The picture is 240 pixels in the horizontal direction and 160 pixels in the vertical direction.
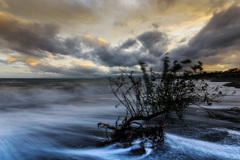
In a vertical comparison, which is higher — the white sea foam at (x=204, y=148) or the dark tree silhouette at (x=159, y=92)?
the dark tree silhouette at (x=159, y=92)

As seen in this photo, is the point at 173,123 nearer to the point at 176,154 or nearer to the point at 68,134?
the point at 176,154

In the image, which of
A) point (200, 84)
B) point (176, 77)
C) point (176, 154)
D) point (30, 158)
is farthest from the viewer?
point (200, 84)

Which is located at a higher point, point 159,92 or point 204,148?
point 159,92

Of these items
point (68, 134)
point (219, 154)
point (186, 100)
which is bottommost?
point (68, 134)

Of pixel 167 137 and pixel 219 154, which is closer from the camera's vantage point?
pixel 219 154

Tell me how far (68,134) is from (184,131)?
4.66 meters

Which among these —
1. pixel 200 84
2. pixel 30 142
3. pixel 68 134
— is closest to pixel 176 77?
pixel 200 84

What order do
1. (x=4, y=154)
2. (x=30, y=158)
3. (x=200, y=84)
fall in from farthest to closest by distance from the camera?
(x=200, y=84) < (x=4, y=154) < (x=30, y=158)

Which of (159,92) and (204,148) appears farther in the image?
(159,92)

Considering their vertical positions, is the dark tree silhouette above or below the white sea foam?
above

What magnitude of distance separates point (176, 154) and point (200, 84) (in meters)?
3.04

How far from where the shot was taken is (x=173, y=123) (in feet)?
18.2

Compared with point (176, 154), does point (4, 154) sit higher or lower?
lower

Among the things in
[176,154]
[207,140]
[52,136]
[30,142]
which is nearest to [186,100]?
[207,140]
